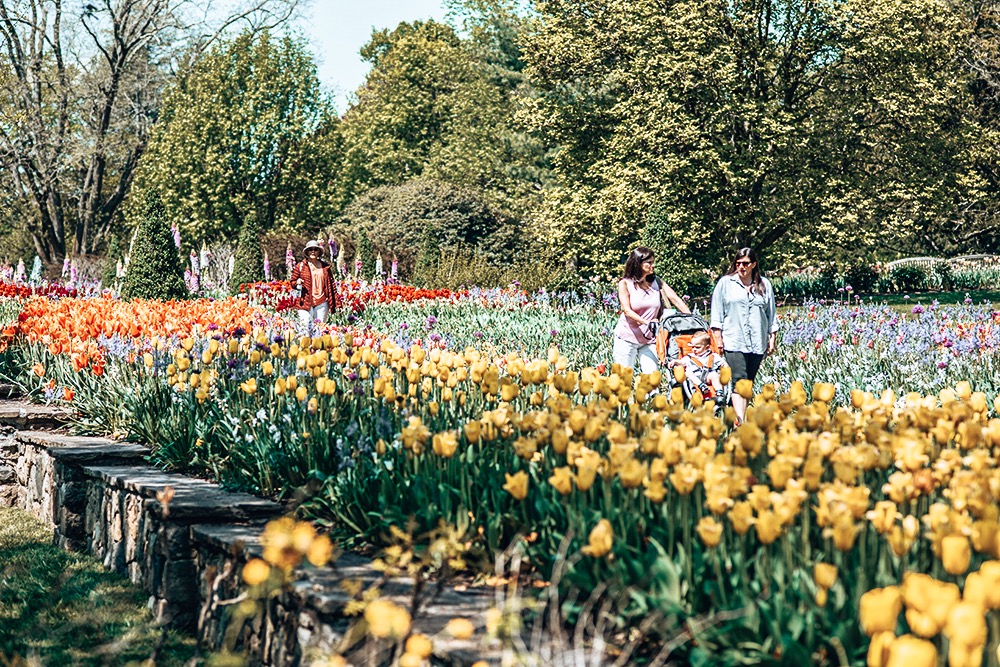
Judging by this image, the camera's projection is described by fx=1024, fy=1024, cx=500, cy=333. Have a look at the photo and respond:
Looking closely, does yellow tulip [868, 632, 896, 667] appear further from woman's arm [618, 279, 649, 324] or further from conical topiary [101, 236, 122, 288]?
conical topiary [101, 236, 122, 288]

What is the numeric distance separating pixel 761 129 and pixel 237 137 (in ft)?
66.7

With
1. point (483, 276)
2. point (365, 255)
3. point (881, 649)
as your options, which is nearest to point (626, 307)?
point (881, 649)

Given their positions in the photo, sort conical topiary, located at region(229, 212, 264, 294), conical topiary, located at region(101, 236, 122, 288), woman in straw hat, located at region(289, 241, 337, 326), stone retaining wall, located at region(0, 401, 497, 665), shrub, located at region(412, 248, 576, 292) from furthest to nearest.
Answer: conical topiary, located at region(229, 212, 264, 294), conical topiary, located at region(101, 236, 122, 288), shrub, located at region(412, 248, 576, 292), woman in straw hat, located at region(289, 241, 337, 326), stone retaining wall, located at region(0, 401, 497, 665)

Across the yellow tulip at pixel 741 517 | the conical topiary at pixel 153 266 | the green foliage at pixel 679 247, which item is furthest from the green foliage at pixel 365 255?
the yellow tulip at pixel 741 517

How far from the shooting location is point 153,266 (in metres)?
A: 18.0

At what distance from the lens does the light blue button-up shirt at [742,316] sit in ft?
26.1

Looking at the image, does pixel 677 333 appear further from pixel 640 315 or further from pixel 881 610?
pixel 881 610

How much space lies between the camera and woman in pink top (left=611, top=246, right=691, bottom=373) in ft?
28.4

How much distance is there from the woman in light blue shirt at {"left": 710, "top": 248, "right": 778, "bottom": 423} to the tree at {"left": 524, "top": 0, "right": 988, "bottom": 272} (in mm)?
14068

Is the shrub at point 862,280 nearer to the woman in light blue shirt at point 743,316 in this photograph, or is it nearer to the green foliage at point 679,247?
the green foliage at point 679,247

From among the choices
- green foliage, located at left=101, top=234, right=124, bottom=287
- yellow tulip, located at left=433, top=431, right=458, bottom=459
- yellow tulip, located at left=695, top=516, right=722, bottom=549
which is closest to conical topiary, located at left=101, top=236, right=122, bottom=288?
green foliage, located at left=101, top=234, right=124, bottom=287

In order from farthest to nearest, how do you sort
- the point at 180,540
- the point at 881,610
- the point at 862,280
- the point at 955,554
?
1. the point at 862,280
2. the point at 180,540
3. the point at 955,554
4. the point at 881,610

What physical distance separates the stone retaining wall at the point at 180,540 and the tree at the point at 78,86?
25.4 meters

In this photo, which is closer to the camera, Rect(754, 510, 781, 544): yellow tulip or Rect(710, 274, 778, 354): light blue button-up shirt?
Rect(754, 510, 781, 544): yellow tulip
